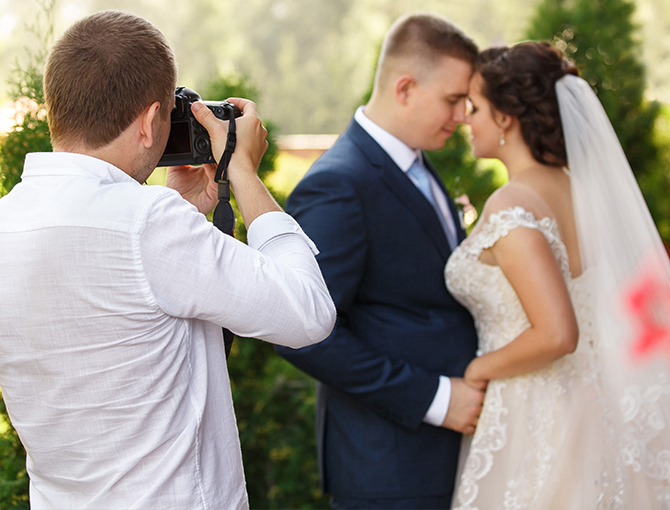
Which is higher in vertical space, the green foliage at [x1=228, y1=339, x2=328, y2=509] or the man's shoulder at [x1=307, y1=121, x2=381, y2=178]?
the man's shoulder at [x1=307, y1=121, x2=381, y2=178]

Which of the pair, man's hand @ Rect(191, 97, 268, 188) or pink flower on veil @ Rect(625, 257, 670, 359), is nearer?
man's hand @ Rect(191, 97, 268, 188)

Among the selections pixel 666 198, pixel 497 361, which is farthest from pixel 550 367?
pixel 666 198

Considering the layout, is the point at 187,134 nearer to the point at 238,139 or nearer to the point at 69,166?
the point at 238,139

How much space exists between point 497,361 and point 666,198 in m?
5.14

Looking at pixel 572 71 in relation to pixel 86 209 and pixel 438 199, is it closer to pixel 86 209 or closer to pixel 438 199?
pixel 438 199

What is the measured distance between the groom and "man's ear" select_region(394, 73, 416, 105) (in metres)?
0.28

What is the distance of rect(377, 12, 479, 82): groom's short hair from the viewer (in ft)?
9.38

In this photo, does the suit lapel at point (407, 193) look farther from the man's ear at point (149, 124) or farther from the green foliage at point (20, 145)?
the man's ear at point (149, 124)

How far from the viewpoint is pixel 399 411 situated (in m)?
2.40

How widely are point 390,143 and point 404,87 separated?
293 millimetres

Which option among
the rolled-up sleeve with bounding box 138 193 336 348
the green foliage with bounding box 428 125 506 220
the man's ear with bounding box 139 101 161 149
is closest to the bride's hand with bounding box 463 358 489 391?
the rolled-up sleeve with bounding box 138 193 336 348

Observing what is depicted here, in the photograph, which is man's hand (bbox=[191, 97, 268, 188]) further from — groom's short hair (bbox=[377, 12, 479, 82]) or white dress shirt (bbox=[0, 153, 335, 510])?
groom's short hair (bbox=[377, 12, 479, 82])

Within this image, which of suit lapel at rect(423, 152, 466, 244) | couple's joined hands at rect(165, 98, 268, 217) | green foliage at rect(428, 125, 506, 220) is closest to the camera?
couple's joined hands at rect(165, 98, 268, 217)

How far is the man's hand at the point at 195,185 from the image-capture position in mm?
1662
